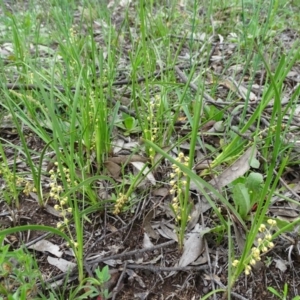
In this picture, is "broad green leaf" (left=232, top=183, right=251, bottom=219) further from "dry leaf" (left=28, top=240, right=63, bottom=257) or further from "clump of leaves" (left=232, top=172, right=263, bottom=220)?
"dry leaf" (left=28, top=240, right=63, bottom=257)

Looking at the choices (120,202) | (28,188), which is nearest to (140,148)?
(120,202)

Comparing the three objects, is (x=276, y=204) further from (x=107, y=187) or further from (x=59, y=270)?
(x=59, y=270)

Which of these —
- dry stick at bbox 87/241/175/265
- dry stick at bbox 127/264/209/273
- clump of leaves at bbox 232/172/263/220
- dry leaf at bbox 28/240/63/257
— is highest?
clump of leaves at bbox 232/172/263/220

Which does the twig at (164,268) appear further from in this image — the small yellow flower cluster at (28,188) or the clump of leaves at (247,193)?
the small yellow flower cluster at (28,188)

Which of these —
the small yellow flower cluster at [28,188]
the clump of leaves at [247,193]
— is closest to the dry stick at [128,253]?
the clump of leaves at [247,193]

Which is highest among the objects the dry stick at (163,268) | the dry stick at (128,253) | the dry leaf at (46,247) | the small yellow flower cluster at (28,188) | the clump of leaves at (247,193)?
the clump of leaves at (247,193)

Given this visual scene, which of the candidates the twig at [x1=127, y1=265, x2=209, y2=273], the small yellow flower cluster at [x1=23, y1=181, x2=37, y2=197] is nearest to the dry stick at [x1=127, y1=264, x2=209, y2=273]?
the twig at [x1=127, y1=265, x2=209, y2=273]

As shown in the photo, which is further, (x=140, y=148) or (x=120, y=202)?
(x=140, y=148)

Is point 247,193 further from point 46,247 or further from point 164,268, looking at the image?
point 46,247

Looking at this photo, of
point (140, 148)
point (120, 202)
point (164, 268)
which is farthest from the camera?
point (140, 148)

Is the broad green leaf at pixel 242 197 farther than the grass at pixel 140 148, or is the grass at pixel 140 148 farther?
the broad green leaf at pixel 242 197

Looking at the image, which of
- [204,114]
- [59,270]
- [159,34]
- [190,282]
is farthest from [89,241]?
[159,34]

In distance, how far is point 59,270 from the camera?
36.7 inches

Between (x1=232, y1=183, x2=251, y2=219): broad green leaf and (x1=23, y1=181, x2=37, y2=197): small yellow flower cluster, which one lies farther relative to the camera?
(x1=23, y1=181, x2=37, y2=197): small yellow flower cluster
